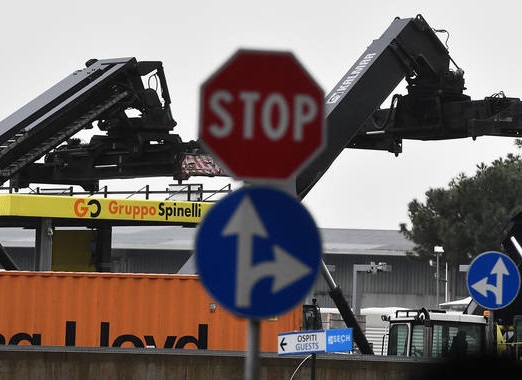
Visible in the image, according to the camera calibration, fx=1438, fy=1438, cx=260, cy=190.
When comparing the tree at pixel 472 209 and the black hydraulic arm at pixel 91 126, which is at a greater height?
the tree at pixel 472 209

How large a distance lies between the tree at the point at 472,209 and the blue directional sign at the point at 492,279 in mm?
65057

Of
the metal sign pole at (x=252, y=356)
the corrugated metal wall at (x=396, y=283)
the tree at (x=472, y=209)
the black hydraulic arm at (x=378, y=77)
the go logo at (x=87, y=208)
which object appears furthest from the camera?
the corrugated metal wall at (x=396, y=283)

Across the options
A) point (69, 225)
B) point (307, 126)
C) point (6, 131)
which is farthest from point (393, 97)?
A: point (307, 126)

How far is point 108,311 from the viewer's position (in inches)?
894

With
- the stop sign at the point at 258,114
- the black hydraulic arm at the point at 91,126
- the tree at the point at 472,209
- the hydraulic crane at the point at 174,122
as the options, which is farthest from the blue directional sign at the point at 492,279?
the tree at the point at 472,209

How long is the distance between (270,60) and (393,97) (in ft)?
62.6

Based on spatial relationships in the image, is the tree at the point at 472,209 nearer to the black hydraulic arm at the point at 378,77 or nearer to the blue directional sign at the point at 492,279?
the black hydraulic arm at the point at 378,77

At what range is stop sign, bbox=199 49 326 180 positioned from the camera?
6.37 meters

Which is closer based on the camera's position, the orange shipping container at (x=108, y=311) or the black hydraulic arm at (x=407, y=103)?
the orange shipping container at (x=108, y=311)

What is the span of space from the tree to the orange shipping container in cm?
5846

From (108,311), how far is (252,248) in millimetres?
16606

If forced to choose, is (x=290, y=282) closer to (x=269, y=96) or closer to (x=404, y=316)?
(x=269, y=96)

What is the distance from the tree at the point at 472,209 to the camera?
8125 centimetres

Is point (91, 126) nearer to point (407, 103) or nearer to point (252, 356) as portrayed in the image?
point (407, 103)
